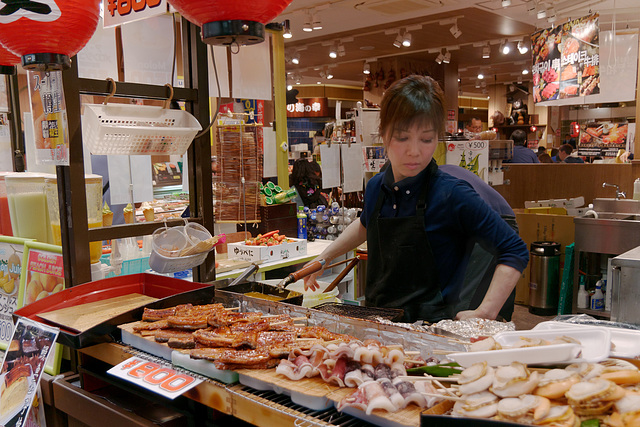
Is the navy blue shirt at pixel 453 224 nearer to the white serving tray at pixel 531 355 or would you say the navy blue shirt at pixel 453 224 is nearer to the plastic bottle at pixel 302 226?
the white serving tray at pixel 531 355

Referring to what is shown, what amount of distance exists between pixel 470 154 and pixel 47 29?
214 inches

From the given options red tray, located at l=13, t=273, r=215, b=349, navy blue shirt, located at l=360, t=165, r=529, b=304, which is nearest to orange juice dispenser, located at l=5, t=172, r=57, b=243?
red tray, located at l=13, t=273, r=215, b=349

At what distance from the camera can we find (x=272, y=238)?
4.62m

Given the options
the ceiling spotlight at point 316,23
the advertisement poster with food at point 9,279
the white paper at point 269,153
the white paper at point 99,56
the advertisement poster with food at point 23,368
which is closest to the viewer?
the advertisement poster with food at point 23,368

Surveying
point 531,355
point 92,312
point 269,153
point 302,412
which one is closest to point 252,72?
point 269,153

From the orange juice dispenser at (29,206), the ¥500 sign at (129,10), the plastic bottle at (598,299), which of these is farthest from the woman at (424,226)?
the plastic bottle at (598,299)

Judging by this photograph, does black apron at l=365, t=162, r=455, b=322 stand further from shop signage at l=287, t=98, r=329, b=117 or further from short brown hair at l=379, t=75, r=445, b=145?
shop signage at l=287, t=98, r=329, b=117

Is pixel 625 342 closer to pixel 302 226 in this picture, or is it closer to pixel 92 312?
pixel 92 312

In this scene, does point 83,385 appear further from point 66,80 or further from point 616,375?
point 616,375

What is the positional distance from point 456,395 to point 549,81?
6706 millimetres

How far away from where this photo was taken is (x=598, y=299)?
5875mm

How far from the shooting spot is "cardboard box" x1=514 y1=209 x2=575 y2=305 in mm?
6672

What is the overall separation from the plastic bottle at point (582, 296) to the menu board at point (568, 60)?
93.7 inches

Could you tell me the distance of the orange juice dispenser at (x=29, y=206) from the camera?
2.94 m
